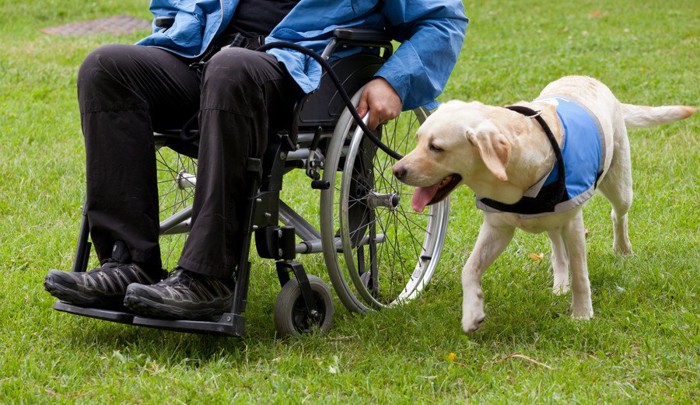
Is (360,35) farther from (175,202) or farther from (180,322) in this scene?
(175,202)

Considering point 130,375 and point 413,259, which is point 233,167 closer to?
point 130,375

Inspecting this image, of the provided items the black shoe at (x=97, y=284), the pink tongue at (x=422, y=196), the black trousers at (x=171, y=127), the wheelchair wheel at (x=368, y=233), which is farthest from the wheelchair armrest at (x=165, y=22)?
the pink tongue at (x=422, y=196)

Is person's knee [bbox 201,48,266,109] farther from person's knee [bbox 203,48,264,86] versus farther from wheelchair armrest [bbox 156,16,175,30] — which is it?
wheelchair armrest [bbox 156,16,175,30]

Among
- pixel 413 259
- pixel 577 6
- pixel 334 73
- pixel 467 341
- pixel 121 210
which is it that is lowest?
pixel 577 6

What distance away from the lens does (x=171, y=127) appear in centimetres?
323

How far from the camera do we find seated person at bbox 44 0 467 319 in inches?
112

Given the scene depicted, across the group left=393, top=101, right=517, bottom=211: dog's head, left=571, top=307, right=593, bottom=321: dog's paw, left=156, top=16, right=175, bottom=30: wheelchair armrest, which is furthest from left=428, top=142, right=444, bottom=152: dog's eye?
left=156, top=16, right=175, bottom=30: wheelchair armrest

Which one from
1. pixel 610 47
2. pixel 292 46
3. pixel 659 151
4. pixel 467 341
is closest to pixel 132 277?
pixel 292 46

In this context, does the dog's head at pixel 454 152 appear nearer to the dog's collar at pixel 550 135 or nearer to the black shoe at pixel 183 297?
the dog's collar at pixel 550 135

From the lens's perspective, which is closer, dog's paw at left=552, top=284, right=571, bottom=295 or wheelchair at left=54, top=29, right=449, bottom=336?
wheelchair at left=54, top=29, right=449, bottom=336

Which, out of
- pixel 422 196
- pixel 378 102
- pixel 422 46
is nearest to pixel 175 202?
pixel 378 102

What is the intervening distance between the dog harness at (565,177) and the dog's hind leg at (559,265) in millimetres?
605

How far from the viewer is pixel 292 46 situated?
302 centimetres

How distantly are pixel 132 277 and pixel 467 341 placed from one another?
1.12 meters
